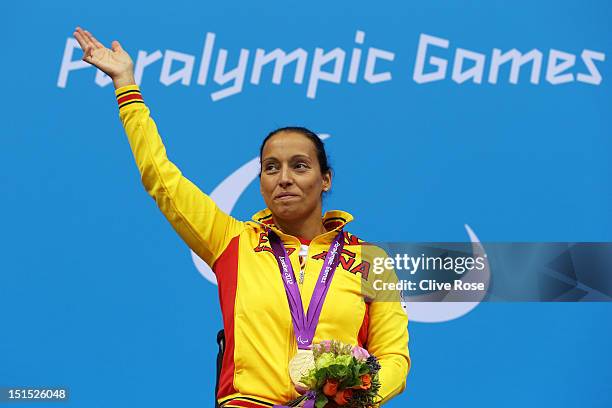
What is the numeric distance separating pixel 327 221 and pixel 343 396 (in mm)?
587

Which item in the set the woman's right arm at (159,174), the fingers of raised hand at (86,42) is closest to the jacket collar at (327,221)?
the woman's right arm at (159,174)

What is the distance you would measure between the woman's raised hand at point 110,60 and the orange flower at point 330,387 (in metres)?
0.87

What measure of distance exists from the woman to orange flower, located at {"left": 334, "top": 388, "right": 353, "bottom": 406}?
0.16 metres

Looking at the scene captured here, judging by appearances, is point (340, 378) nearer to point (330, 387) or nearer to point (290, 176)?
point (330, 387)

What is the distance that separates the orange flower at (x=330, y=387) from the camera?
6.47 ft

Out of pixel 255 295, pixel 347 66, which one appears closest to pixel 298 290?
pixel 255 295

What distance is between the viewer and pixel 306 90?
11.9ft

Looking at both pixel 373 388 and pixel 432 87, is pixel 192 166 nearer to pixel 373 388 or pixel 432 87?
Result: pixel 432 87

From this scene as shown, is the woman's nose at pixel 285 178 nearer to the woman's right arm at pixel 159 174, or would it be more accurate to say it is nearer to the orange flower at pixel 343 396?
the woman's right arm at pixel 159 174

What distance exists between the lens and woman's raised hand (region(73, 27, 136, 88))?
220 centimetres

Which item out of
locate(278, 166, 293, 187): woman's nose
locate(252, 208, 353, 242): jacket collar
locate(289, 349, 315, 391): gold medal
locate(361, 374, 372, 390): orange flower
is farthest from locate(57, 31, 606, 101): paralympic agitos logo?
locate(361, 374, 372, 390): orange flower

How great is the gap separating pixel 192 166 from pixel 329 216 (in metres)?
1.27

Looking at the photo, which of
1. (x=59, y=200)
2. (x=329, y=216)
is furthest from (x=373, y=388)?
(x=59, y=200)

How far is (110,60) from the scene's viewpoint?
223 centimetres
